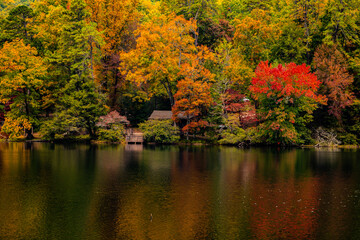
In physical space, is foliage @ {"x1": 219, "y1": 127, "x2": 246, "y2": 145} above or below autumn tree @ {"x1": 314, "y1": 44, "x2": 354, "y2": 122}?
below

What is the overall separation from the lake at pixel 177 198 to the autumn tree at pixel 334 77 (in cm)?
1608

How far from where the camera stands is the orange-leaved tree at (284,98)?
5172 centimetres

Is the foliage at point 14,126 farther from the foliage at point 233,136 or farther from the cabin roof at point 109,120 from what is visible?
the foliage at point 233,136

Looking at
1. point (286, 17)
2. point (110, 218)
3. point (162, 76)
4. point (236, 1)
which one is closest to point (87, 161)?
point (110, 218)

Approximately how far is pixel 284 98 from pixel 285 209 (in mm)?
32566

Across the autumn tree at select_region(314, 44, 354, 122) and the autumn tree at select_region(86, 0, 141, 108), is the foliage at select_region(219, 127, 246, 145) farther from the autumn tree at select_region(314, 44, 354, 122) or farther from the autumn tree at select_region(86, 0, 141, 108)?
the autumn tree at select_region(86, 0, 141, 108)

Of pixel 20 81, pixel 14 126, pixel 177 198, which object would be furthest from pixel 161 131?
pixel 177 198

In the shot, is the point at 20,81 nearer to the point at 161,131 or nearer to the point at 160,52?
the point at 160,52

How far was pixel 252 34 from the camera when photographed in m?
63.3

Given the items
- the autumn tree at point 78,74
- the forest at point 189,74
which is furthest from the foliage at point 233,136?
the autumn tree at point 78,74

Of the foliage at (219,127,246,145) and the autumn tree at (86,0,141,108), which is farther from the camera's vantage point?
the autumn tree at (86,0,141,108)

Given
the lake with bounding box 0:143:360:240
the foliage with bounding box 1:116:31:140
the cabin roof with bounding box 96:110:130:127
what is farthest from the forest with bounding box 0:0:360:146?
the lake with bounding box 0:143:360:240

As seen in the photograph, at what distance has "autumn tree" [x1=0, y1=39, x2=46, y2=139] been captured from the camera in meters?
58.8

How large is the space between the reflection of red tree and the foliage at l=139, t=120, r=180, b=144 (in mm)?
29966
